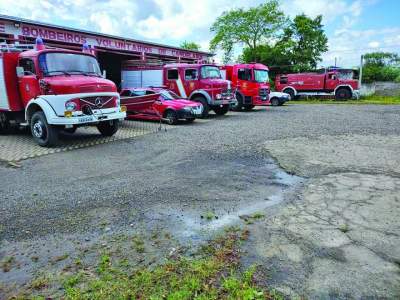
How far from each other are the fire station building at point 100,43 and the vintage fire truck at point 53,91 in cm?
485

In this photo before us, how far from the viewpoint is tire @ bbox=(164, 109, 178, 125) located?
43.2 ft

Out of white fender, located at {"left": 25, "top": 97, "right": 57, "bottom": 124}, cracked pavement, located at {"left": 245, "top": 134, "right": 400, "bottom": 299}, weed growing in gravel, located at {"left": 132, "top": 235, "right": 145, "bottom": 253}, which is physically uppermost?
white fender, located at {"left": 25, "top": 97, "right": 57, "bottom": 124}

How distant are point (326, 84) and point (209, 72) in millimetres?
17458

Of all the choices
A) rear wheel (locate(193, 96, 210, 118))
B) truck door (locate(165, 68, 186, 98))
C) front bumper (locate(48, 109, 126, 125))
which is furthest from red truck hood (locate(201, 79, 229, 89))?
front bumper (locate(48, 109, 126, 125))

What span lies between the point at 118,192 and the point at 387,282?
3764mm

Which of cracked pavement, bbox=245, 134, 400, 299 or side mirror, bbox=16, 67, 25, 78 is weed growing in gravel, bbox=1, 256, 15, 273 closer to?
cracked pavement, bbox=245, 134, 400, 299

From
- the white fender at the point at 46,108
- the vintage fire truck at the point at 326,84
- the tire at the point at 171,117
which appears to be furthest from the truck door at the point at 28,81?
the vintage fire truck at the point at 326,84

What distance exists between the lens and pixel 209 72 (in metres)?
15.9

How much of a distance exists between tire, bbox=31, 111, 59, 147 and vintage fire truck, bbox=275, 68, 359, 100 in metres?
25.9

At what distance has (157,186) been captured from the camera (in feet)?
18.1

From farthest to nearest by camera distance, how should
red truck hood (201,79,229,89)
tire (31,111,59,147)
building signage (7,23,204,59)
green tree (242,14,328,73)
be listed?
1. green tree (242,14,328,73)
2. red truck hood (201,79,229,89)
3. building signage (7,23,204,59)
4. tire (31,111,59,147)

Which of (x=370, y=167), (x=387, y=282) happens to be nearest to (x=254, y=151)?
(x=370, y=167)

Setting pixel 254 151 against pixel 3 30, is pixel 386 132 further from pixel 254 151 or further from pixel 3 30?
pixel 3 30

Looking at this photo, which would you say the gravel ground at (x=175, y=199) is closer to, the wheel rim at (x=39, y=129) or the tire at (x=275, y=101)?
the wheel rim at (x=39, y=129)
